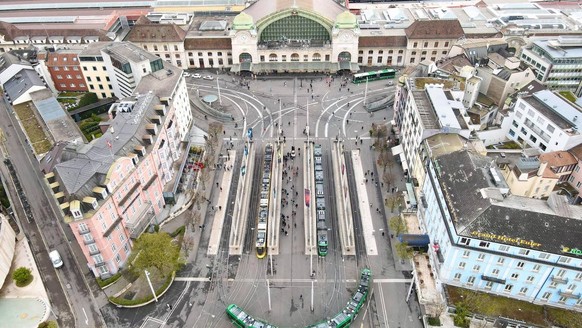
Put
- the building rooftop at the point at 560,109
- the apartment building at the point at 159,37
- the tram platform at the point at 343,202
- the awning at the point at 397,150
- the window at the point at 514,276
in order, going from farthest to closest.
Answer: the apartment building at the point at 159,37, the awning at the point at 397,150, the building rooftop at the point at 560,109, the tram platform at the point at 343,202, the window at the point at 514,276

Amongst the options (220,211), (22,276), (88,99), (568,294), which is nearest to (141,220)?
(220,211)

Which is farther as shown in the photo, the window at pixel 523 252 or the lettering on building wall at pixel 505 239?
the window at pixel 523 252

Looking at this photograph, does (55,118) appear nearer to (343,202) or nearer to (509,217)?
(343,202)

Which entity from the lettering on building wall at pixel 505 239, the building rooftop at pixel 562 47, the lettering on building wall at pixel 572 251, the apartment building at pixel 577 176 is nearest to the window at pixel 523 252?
the lettering on building wall at pixel 505 239

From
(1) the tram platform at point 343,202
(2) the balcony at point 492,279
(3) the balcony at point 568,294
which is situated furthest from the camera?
(1) the tram platform at point 343,202

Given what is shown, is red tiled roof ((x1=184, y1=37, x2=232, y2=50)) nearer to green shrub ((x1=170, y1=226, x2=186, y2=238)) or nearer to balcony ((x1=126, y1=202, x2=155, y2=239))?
balcony ((x1=126, y1=202, x2=155, y2=239))

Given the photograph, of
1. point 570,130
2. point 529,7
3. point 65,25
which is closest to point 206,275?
point 570,130

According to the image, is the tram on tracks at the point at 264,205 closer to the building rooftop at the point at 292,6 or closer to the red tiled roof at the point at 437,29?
the building rooftop at the point at 292,6

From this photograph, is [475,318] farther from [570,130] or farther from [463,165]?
[570,130]
